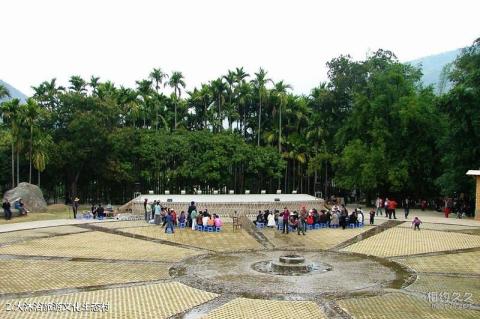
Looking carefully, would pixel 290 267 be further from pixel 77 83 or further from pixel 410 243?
pixel 77 83

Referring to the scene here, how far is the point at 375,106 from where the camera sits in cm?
4056

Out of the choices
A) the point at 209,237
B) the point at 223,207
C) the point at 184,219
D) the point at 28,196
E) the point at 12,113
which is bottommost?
the point at 209,237

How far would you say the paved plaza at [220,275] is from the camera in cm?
1212

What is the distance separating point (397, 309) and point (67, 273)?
10100mm

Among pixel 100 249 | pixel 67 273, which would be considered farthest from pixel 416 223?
pixel 67 273

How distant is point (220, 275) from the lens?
15.7m

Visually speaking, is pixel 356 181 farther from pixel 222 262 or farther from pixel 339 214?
pixel 222 262

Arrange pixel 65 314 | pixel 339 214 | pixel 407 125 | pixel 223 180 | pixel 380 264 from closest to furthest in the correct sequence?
pixel 65 314 → pixel 380 264 → pixel 339 214 → pixel 407 125 → pixel 223 180

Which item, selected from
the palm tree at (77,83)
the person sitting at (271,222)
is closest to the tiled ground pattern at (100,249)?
the person sitting at (271,222)

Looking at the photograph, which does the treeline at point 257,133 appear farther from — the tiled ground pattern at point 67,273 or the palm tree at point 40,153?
the tiled ground pattern at point 67,273

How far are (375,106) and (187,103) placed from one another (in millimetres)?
19488

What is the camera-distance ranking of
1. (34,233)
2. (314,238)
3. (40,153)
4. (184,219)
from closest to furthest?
1. (314,238)
2. (34,233)
3. (184,219)
4. (40,153)

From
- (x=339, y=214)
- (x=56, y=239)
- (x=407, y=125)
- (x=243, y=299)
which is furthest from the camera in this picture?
(x=407, y=125)

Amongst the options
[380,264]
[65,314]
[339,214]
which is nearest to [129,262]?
[65,314]
